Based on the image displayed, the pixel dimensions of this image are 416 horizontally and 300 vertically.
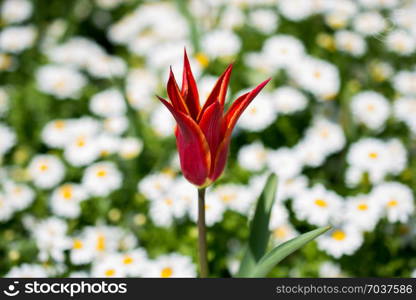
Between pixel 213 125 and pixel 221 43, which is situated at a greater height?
pixel 221 43

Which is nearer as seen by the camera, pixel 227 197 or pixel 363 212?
pixel 363 212

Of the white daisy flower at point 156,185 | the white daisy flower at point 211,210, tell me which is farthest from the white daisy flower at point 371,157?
the white daisy flower at point 156,185

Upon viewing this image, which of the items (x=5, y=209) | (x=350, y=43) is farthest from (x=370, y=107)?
(x=5, y=209)

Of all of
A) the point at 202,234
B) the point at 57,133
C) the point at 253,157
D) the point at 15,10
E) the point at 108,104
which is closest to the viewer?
the point at 202,234

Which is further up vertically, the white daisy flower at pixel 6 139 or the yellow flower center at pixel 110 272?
the white daisy flower at pixel 6 139

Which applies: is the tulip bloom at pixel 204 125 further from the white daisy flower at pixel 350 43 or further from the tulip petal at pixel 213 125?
the white daisy flower at pixel 350 43

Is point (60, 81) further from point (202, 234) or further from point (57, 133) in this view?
point (202, 234)

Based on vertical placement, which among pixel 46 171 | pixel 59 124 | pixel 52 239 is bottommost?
pixel 52 239
